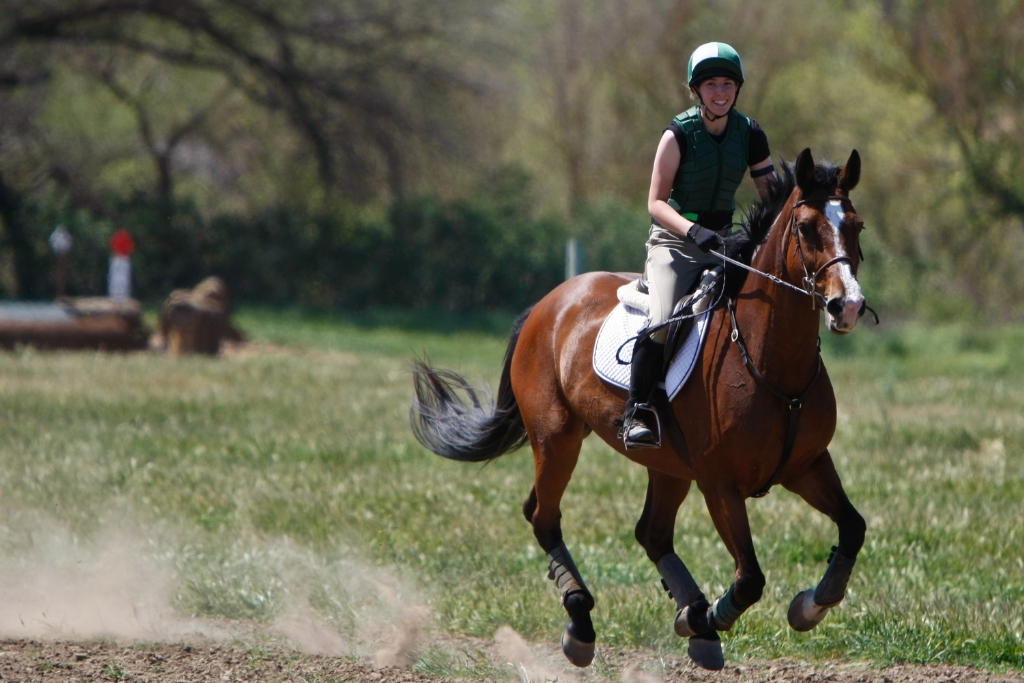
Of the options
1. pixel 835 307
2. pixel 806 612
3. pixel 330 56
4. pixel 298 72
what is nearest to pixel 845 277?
pixel 835 307

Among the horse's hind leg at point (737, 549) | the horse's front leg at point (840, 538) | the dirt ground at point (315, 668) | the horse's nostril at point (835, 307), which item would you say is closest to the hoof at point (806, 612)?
the horse's front leg at point (840, 538)

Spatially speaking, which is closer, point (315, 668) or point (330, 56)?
point (315, 668)

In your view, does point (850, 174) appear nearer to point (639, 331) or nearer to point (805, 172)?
point (805, 172)

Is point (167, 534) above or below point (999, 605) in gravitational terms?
below

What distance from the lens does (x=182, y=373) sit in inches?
635

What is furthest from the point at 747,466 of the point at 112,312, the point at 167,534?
the point at 112,312

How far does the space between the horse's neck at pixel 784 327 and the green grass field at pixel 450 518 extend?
190 cm

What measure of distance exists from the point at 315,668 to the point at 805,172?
3.44 m

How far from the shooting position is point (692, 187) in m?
5.36

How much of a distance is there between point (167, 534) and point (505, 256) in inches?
785

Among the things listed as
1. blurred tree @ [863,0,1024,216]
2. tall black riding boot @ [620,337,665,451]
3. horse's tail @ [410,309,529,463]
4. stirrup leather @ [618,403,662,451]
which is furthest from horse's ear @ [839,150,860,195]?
blurred tree @ [863,0,1024,216]

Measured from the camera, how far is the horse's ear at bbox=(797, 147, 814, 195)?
452 centimetres

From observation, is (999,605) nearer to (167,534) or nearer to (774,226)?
(774,226)

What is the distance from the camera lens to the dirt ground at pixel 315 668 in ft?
18.2
